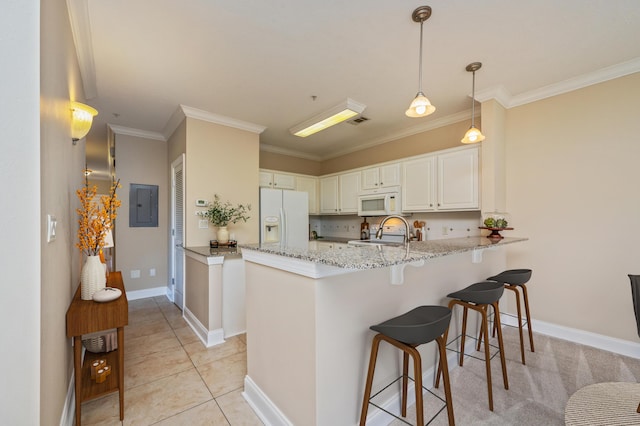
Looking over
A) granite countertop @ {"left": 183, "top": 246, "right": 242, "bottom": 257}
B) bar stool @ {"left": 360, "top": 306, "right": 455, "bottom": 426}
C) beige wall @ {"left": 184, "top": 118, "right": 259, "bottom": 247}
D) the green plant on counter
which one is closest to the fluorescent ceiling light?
beige wall @ {"left": 184, "top": 118, "right": 259, "bottom": 247}

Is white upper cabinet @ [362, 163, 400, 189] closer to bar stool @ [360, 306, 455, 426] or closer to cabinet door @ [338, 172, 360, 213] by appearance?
cabinet door @ [338, 172, 360, 213]

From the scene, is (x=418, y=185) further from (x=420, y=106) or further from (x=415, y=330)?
(x=415, y=330)

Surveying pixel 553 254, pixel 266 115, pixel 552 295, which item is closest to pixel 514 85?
pixel 553 254

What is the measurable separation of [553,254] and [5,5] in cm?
422

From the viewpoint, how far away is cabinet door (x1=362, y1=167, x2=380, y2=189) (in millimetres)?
4250

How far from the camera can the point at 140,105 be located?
10.6ft

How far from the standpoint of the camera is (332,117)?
11.1 feet

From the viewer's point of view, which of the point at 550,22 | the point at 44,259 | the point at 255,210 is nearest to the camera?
the point at 44,259

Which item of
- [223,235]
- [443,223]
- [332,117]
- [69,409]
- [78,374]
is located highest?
[332,117]

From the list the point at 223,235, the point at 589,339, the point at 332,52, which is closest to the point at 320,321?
the point at 332,52

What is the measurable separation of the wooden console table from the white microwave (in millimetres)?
3353

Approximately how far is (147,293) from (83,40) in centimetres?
359

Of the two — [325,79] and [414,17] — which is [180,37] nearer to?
[325,79]

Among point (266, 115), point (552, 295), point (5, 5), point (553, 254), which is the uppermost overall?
point (266, 115)
